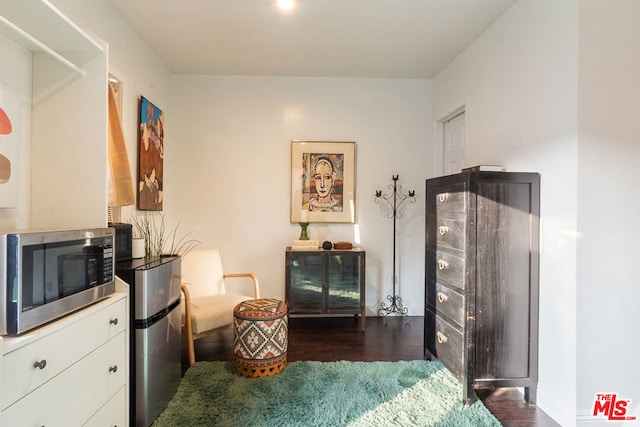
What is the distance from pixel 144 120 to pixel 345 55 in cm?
197

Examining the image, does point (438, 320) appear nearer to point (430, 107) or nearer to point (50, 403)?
point (50, 403)

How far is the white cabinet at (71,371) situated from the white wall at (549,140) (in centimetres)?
238

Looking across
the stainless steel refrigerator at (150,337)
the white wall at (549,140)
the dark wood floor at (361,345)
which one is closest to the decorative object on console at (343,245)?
the dark wood floor at (361,345)

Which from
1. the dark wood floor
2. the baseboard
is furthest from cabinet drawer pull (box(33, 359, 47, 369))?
the baseboard

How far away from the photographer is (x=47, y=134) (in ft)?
5.23

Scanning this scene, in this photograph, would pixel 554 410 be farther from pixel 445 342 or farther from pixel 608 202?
pixel 608 202

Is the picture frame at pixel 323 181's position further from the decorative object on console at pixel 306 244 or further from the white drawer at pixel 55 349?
the white drawer at pixel 55 349

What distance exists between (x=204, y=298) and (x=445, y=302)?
6.54ft

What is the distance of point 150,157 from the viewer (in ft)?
9.57

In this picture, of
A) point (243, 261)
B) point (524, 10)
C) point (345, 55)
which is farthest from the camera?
point (243, 261)

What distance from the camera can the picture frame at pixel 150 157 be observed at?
9.02ft

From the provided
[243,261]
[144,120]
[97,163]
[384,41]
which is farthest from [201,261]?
[384,41]

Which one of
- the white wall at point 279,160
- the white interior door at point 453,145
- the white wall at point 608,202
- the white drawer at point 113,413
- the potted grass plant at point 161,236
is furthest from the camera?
the white wall at point 279,160

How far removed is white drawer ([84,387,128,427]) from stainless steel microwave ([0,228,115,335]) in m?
0.49
